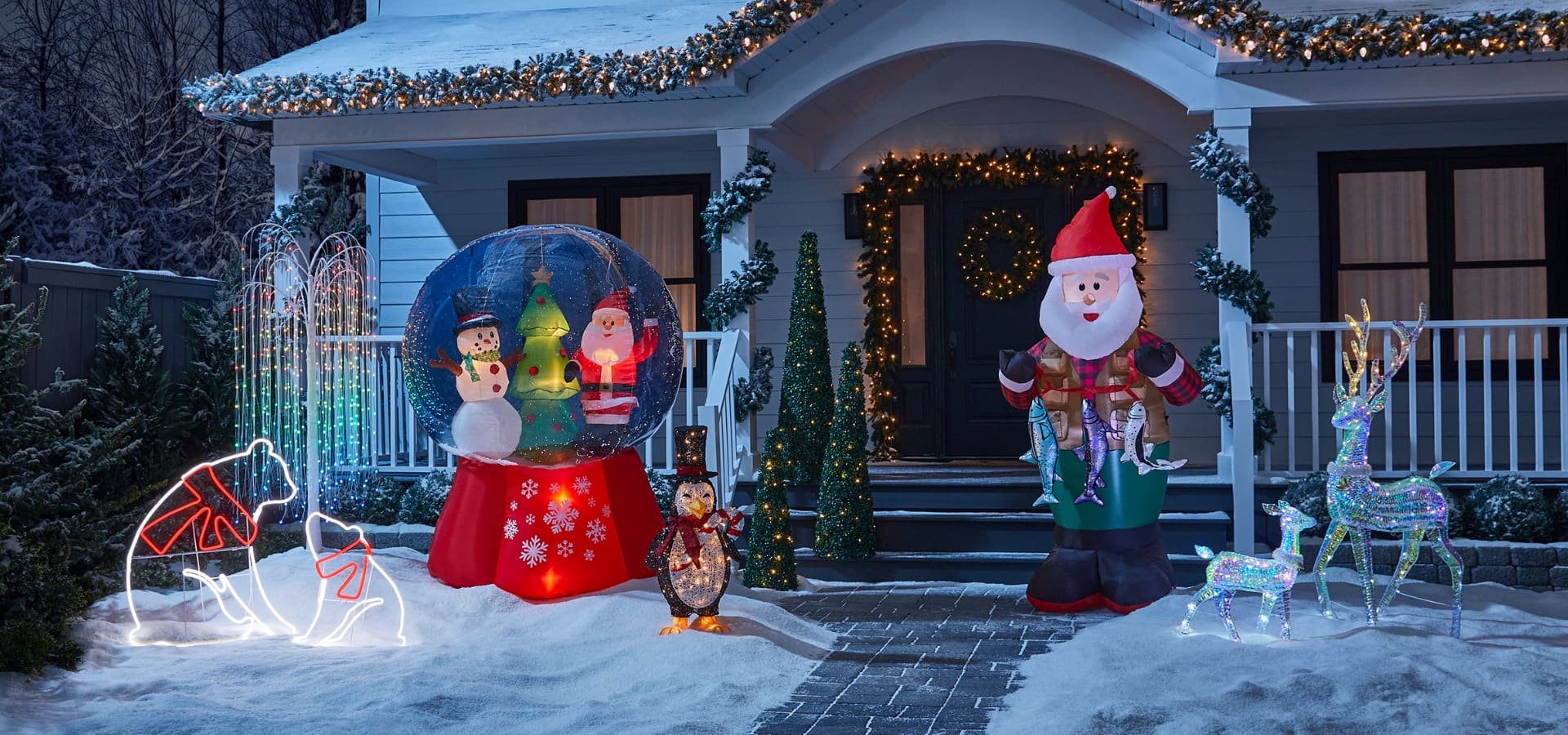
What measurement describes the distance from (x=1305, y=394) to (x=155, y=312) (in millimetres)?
8588

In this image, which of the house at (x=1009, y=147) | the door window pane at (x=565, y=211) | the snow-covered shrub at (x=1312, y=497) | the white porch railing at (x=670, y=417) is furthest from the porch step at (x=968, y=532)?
the door window pane at (x=565, y=211)

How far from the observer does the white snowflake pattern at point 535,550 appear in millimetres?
7199

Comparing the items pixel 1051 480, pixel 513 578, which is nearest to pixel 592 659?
pixel 513 578

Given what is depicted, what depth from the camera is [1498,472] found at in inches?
344

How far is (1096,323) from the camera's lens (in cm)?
726

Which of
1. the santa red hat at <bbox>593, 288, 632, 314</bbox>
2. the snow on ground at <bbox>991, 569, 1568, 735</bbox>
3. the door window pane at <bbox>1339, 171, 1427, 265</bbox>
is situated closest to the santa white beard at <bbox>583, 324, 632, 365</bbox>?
the santa red hat at <bbox>593, 288, 632, 314</bbox>

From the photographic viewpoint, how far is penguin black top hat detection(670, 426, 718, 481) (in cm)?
670

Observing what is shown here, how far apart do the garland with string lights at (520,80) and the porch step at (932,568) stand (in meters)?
3.30

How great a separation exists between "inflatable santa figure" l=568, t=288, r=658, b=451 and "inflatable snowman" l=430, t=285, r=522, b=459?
359 mm

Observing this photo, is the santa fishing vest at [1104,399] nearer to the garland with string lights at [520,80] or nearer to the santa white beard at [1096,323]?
the santa white beard at [1096,323]

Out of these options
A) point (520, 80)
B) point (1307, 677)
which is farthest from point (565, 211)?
point (1307, 677)

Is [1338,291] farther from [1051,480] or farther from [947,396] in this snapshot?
[1051,480]

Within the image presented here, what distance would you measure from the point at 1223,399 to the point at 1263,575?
2.46 metres

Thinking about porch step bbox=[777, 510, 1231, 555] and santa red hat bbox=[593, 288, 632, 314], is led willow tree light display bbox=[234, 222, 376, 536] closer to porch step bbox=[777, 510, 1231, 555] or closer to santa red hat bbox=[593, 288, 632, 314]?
santa red hat bbox=[593, 288, 632, 314]
